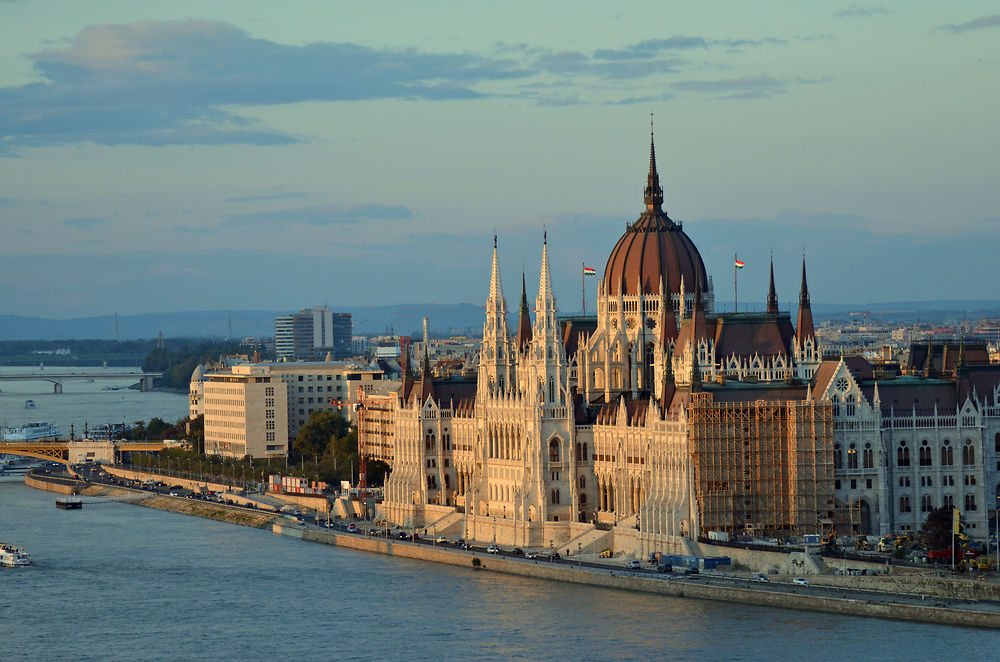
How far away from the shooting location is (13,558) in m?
127

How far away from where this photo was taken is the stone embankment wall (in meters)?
96.6

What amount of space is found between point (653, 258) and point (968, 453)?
27.8 m

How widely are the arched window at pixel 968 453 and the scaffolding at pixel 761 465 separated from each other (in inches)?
356

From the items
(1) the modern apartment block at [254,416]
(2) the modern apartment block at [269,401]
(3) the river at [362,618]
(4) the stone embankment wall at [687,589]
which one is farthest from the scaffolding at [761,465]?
(1) the modern apartment block at [254,416]

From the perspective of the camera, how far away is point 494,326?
13825 centimetres

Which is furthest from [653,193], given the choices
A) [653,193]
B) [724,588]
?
[724,588]

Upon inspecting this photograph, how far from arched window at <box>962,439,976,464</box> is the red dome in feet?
80.4

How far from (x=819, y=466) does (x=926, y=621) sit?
18.5 meters

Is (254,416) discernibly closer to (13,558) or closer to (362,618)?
(13,558)

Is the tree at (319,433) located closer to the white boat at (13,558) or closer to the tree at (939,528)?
the white boat at (13,558)

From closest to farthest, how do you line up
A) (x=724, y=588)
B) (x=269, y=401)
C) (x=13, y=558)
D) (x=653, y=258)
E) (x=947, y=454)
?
(x=724, y=588) → (x=947, y=454) → (x=13, y=558) → (x=653, y=258) → (x=269, y=401)

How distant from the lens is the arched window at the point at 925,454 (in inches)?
4670

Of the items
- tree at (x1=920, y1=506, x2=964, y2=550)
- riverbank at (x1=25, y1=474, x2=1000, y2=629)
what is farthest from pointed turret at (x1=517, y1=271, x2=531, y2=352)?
tree at (x1=920, y1=506, x2=964, y2=550)

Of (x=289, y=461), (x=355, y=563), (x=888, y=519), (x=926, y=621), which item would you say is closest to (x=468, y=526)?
(x=355, y=563)
